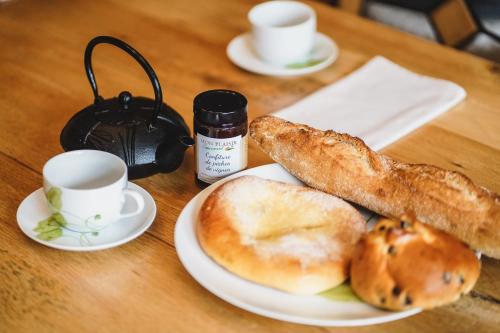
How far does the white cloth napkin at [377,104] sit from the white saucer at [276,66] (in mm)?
79

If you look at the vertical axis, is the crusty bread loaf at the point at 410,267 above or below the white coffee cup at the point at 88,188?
above

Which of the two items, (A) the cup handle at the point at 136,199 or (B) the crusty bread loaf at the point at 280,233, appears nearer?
(B) the crusty bread loaf at the point at 280,233

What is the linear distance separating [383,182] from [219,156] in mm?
245

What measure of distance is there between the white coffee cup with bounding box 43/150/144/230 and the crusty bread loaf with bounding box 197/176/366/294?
0.39ft

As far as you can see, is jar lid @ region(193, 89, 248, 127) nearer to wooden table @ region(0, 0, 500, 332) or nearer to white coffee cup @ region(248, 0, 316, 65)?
wooden table @ region(0, 0, 500, 332)

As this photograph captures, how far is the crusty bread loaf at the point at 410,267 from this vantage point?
0.73 metres

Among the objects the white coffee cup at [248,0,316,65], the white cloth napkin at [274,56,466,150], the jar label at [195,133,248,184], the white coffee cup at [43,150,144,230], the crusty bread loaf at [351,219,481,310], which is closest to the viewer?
the crusty bread loaf at [351,219,481,310]

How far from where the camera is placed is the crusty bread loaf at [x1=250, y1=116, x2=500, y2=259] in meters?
0.87

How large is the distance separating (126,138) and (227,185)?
8.2 inches

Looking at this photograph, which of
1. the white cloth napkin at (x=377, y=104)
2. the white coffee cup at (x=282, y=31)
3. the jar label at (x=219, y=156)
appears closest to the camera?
the jar label at (x=219, y=156)

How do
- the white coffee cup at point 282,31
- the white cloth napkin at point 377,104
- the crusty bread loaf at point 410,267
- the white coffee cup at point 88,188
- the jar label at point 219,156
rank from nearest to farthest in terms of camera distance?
1. the crusty bread loaf at point 410,267
2. the white coffee cup at point 88,188
3. the jar label at point 219,156
4. the white cloth napkin at point 377,104
5. the white coffee cup at point 282,31

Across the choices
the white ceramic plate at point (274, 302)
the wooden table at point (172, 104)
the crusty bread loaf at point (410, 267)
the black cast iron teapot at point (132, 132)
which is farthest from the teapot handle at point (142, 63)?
the crusty bread loaf at point (410, 267)

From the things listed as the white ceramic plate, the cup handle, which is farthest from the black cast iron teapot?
the white ceramic plate

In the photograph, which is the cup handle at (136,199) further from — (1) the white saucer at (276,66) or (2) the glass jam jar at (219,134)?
(1) the white saucer at (276,66)
